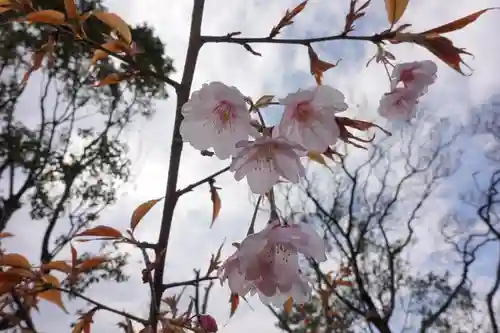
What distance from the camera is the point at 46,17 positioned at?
1.92 feet

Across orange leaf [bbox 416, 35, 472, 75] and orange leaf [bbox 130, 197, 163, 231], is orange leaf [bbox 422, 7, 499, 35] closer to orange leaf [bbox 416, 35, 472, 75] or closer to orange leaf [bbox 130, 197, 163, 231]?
orange leaf [bbox 416, 35, 472, 75]

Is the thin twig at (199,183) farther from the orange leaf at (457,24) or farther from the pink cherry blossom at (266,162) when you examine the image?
the orange leaf at (457,24)

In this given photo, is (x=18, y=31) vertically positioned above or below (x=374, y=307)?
above

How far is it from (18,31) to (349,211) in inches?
170

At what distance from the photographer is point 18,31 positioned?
16.6 ft

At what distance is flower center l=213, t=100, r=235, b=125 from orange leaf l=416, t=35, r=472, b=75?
0.74ft

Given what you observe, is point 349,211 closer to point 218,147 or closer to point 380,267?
point 380,267

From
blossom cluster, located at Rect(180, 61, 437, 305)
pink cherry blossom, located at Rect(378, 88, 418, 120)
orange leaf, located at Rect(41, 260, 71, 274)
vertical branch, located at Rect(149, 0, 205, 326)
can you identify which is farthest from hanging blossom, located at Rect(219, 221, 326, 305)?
orange leaf, located at Rect(41, 260, 71, 274)

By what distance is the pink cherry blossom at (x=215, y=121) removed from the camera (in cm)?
51

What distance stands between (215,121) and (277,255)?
0.17m

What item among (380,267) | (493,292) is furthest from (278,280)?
(380,267)

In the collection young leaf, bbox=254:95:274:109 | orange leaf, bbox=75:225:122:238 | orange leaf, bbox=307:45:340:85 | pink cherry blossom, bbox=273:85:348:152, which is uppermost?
orange leaf, bbox=307:45:340:85

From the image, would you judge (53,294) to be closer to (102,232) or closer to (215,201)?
(102,232)

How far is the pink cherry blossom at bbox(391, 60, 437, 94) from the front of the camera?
2.04ft
